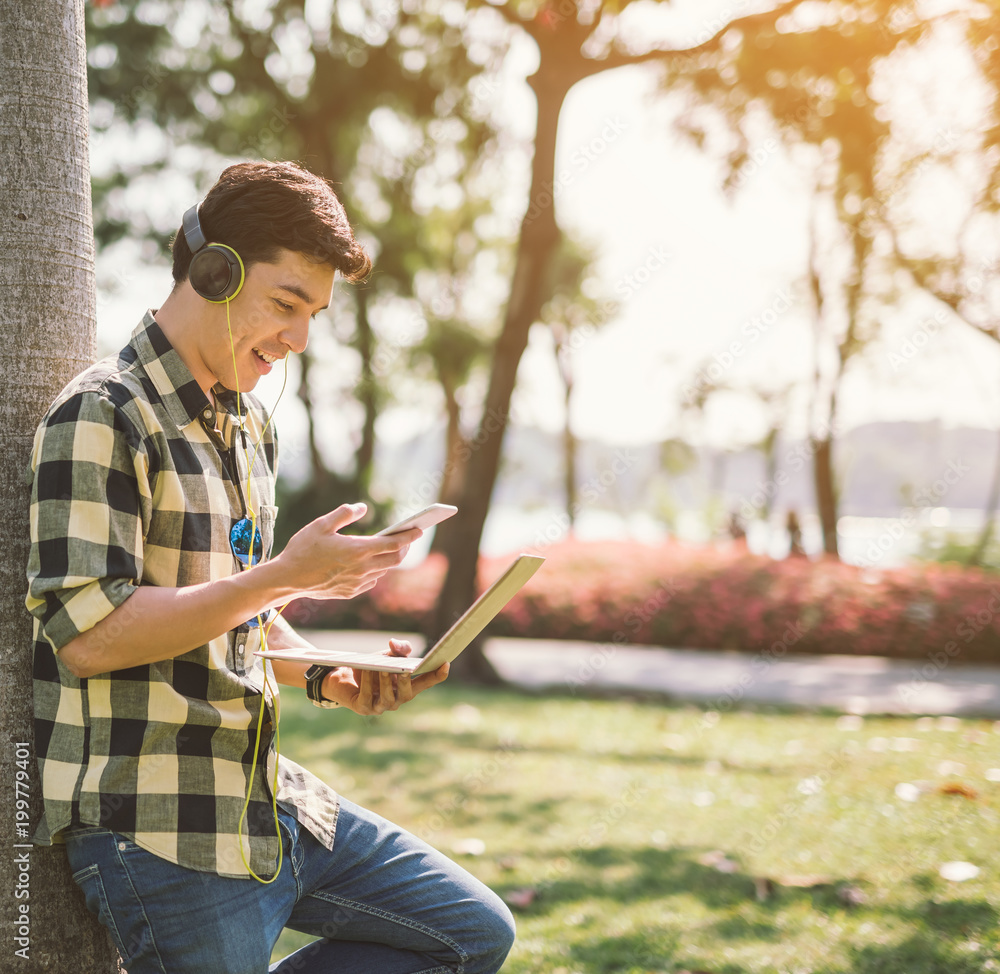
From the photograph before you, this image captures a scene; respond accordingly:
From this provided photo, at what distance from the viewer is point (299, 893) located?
179 centimetres

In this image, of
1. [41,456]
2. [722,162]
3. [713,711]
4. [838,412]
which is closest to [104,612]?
[41,456]

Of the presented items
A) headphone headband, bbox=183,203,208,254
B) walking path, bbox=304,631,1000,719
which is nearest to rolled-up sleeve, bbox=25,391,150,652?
headphone headband, bbox=183,203,208,254

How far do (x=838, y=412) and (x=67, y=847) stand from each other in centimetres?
1800

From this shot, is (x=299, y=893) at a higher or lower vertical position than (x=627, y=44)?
lower

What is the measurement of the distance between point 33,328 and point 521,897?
9.63 ft

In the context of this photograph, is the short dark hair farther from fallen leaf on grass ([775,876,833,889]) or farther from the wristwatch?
fallen leaf on grass ([775,876,833,889])

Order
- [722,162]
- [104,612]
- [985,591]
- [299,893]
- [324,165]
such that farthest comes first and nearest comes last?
[324,165]
[985,591]
[722,162]
[299,893]
[104,612]

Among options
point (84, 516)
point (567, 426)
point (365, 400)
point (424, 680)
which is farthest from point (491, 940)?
point (567, 426)

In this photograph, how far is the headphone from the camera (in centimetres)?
169

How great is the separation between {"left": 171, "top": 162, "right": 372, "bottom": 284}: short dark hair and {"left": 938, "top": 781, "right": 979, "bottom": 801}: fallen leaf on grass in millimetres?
4579

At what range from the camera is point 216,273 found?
1.69 m

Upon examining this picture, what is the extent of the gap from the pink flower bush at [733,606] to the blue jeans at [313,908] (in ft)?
30.0

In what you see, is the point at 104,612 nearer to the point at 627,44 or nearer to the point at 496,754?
the point at 496,754

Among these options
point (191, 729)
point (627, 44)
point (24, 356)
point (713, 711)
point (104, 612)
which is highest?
point (627, 44)
